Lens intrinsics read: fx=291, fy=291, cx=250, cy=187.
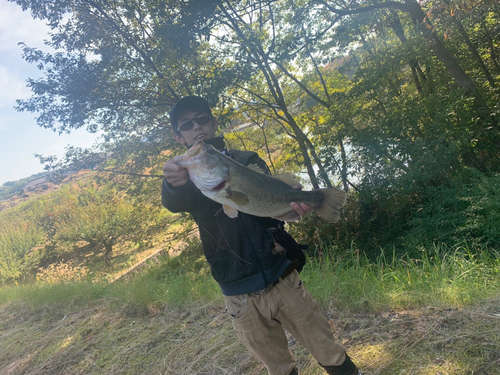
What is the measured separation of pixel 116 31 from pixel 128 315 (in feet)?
21.3

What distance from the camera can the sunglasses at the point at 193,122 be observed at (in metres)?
2.14

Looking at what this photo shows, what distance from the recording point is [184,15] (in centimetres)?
648

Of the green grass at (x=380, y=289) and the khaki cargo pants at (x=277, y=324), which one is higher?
the khaki cargo pants at (x=277, y=324)

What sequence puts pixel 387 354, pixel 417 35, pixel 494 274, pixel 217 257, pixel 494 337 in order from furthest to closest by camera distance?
1. pixel 417 35
2. pixel 494 274
3. pixel 387 354
4. pixel 494 337
5. pixel 217 257

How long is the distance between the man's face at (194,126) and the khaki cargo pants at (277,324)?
3.78 ft

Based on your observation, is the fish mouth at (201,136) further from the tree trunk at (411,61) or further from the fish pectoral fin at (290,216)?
the tree trunk at (411,61)

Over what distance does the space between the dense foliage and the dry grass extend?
366cm

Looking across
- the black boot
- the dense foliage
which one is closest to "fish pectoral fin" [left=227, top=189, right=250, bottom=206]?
the black boot

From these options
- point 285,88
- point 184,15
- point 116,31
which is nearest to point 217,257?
point 184,15

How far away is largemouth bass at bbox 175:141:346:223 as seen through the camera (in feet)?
5.45

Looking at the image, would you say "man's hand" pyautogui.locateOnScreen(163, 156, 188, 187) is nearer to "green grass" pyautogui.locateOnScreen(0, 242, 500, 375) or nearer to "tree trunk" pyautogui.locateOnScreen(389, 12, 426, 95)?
"green grass" pyautogui.locateOnScreen(0, 242, 500, 375)

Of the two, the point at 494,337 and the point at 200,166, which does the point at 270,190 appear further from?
the point at 494,337

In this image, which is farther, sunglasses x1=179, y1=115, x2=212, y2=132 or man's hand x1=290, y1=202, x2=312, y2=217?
sunglasses x1=179, y1=115, x2=212, y2=132

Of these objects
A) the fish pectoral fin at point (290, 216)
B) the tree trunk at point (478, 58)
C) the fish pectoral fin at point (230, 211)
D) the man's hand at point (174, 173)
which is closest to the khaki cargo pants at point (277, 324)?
the fish pectoral fin at point (290, 216)
